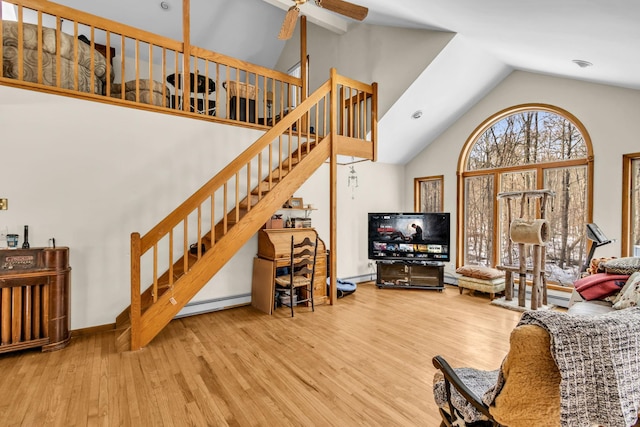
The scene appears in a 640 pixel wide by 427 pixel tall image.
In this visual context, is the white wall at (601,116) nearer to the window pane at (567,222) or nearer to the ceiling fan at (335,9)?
the window pane at (567,222)

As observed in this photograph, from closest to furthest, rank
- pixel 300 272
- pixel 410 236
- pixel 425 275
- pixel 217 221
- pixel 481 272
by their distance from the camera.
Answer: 1. pixel 300 272
2. pixel 217 221
3. pixel 481 272
4. pixel 425 275
5. pixel 410 236

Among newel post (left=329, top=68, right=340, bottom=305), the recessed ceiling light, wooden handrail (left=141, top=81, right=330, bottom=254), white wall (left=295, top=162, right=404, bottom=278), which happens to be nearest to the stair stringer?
newel post (left=329, top=68, right=340, bottom=305)

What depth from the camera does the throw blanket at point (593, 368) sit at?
3.43ft

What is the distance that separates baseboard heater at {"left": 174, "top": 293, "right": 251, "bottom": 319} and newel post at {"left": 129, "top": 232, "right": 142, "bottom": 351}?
3.28 ft

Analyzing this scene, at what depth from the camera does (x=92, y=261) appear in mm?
3529

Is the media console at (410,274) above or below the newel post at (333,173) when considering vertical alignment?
below

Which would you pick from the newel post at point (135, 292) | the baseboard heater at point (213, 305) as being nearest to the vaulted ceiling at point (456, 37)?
the baseboard heater at point (213, 305)

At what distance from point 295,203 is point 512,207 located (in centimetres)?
363

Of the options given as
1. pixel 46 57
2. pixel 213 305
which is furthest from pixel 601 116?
pixel 46 57

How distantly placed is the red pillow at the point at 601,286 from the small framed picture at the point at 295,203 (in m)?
3.65

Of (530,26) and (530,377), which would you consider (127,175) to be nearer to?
(530,377)

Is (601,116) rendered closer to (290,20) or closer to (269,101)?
(290,20)

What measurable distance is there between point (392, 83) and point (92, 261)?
4698 mm

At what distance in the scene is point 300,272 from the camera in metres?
4.23
